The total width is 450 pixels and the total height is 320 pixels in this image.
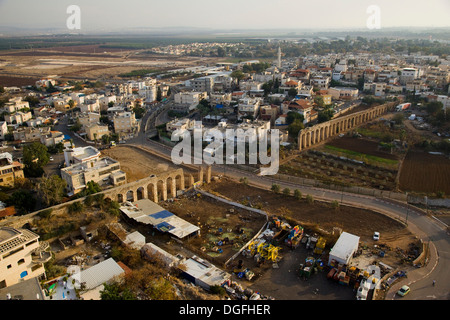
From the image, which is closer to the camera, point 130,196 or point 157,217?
point 157,217

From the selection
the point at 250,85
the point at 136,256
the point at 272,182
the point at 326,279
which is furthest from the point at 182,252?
the point at 250,85

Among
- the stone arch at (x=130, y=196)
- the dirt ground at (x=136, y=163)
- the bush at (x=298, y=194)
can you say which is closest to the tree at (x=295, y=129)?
the bush at (x=298, y=194)

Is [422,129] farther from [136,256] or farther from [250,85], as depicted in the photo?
[136,256]

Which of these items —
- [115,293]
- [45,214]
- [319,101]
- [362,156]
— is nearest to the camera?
[115,293]

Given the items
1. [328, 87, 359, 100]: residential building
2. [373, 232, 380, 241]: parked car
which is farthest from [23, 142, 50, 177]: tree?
[328, 87, 359, 100]: residential building

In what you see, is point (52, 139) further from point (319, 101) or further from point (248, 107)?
point (319, 101)

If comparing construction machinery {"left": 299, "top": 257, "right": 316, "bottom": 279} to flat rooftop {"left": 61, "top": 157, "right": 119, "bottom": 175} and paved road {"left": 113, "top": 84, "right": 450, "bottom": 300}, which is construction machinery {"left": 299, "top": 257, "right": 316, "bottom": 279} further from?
flat rooftop {"left": 61, "top": 157, "right": 119, "bottom": 175}

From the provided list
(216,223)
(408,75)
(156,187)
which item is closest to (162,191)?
(156,187)
